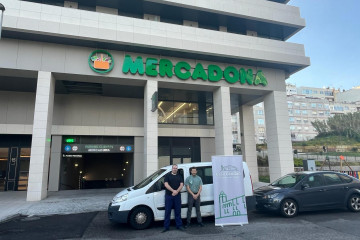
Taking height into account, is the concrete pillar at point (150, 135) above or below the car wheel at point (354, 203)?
above

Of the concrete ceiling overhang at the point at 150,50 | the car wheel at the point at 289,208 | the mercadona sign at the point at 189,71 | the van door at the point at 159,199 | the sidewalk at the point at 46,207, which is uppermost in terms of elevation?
the concrete ceiling overhang at the point at 150,50

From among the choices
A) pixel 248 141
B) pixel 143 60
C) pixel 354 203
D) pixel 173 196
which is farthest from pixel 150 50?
pixel 354 203

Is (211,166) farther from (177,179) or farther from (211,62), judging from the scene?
(211,62)

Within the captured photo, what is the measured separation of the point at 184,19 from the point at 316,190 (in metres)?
12.7

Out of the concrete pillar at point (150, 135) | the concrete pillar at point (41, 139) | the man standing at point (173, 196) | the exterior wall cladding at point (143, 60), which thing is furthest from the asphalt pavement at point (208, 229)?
the concrete pillar at point (150, 135)

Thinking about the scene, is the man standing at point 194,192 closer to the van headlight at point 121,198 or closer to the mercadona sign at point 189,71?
the van headlight at point 121,198

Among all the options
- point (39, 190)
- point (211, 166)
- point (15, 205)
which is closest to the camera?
point (211, 166)

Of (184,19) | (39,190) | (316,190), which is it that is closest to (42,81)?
(39,190)

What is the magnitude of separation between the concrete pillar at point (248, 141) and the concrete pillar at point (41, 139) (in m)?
13.9

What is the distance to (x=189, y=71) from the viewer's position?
1398 centimetres

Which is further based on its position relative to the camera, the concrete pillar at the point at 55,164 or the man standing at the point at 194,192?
the concrete pillar at the point at 55,164

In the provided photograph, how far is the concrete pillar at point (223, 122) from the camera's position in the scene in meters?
14.3

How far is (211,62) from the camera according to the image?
1464 cm

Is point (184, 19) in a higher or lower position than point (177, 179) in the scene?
higher
